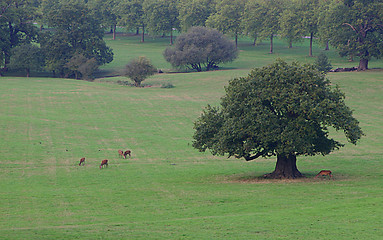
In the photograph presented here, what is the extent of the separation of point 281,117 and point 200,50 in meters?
84.1

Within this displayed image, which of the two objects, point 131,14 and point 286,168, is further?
point 131,14

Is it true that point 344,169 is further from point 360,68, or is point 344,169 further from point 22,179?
point 360,68

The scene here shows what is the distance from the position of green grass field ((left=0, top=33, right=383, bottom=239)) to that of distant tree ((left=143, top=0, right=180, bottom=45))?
243 ft

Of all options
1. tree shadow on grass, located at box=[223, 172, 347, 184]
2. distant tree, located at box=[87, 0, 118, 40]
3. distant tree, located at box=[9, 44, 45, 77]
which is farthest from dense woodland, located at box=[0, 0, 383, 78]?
tree shadow on grass, located at box=[223, 172, 347, 184]

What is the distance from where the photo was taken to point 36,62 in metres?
113

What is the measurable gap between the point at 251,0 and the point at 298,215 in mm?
134208

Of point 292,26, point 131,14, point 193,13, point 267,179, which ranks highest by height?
point 193,13

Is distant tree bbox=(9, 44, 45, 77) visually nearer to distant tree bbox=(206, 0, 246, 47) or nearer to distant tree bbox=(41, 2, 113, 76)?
distant tree bbox=(41, 2, 113, 76)

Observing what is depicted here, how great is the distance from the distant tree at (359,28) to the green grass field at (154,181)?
14880 mm

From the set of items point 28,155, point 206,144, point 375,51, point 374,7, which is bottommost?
point 28,155

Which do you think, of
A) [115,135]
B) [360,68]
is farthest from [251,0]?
[115,135]

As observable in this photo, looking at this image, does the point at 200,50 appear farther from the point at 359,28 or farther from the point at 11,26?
the point at 11,26

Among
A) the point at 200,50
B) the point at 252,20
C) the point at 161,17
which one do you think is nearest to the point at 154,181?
the point at 200,50

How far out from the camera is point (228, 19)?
144 m
